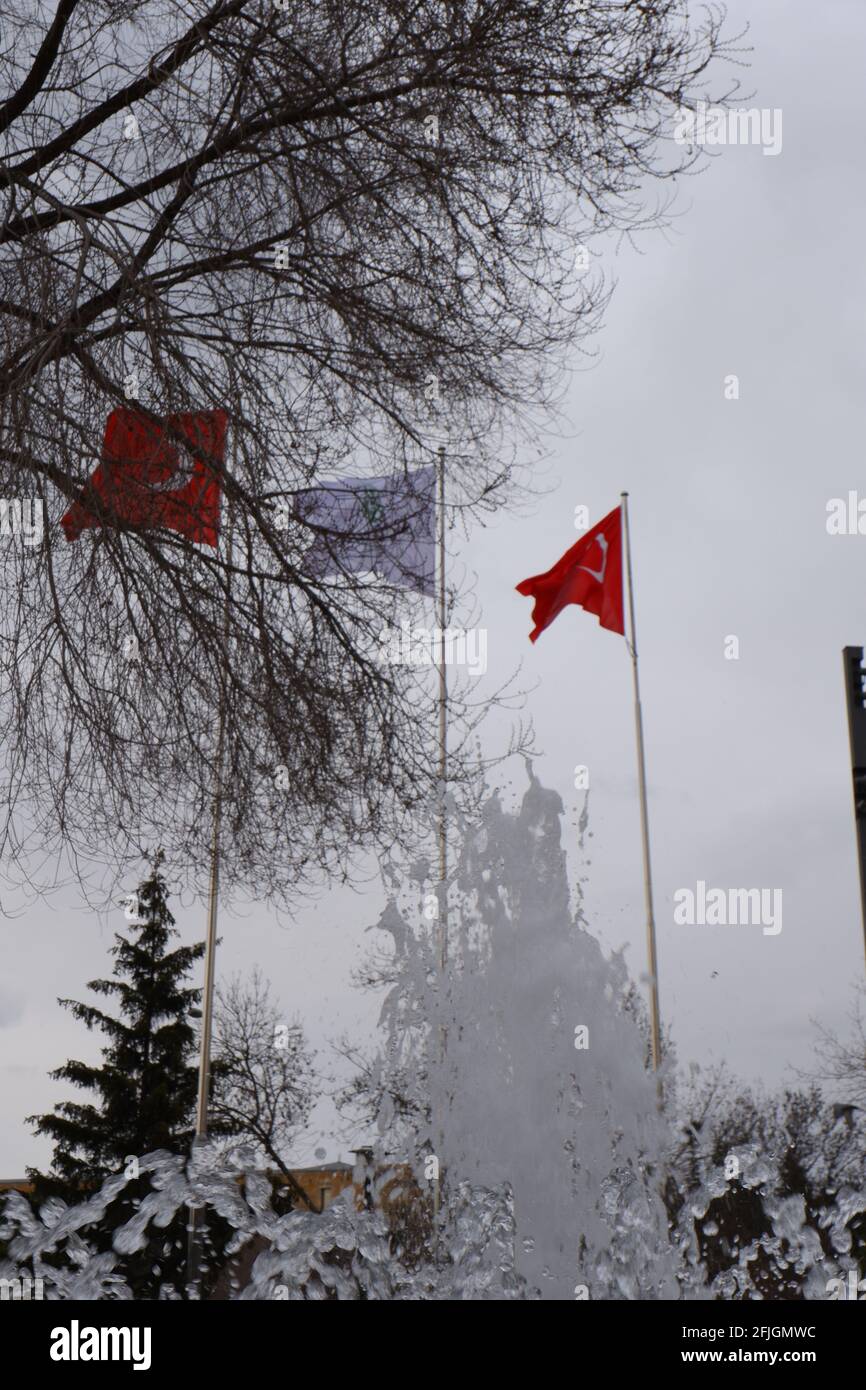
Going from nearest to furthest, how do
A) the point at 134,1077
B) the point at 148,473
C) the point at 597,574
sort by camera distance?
the point at 148,473
the point at 597,574
the point at 134,1077

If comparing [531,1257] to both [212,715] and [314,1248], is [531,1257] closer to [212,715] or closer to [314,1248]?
[314,1248]

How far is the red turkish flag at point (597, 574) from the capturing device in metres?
16.6

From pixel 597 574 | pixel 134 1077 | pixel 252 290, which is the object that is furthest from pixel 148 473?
pixel 134 1077

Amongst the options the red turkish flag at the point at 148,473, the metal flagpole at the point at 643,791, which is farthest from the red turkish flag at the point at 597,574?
the red turkish flag at the point at 148,473

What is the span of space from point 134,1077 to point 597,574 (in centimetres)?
1867

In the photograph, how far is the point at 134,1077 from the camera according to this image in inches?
1198

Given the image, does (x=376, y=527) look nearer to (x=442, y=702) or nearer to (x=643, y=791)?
(x=442, y=702)

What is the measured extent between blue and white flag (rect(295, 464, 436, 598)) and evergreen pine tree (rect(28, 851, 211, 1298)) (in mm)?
18972

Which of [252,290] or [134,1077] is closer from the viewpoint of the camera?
[252,290]

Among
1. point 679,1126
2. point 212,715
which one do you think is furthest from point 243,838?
point 679,1126

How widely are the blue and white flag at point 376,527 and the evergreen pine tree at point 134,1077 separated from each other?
1897cm

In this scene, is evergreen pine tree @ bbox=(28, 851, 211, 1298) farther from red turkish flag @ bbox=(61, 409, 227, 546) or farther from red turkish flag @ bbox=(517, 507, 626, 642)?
red turkish flag @ bbox=(61, 409, 227, 546)

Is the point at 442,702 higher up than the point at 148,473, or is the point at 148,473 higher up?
the point at 148,473
